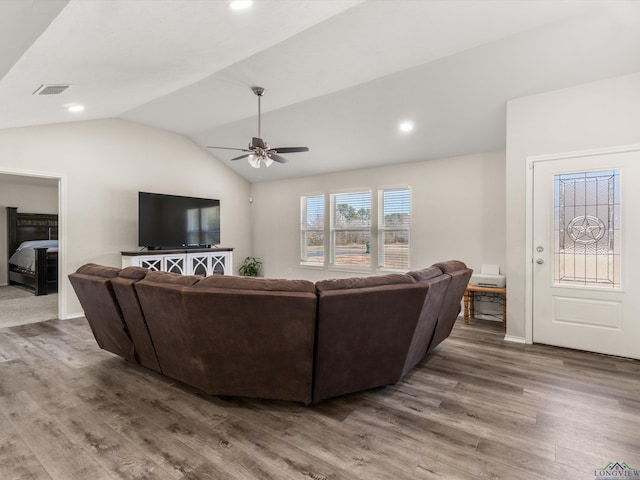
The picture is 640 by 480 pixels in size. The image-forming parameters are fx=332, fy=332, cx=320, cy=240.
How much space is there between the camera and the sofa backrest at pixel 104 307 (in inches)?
107

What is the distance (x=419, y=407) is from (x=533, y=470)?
0.73m

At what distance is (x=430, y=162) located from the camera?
5371mm

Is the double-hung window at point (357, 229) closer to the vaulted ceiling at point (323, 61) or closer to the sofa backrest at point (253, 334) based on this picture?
the vaulted ceiling at point (323, 61)

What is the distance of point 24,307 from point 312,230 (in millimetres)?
5002

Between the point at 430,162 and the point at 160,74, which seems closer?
the point at 160,74

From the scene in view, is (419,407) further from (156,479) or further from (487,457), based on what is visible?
(156,479)

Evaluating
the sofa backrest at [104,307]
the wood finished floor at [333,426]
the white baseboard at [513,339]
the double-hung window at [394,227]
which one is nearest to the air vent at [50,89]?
the sofa backrest at [104,307]

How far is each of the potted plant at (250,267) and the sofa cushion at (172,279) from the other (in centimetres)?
482

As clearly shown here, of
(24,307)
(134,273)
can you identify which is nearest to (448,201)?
(134,273)

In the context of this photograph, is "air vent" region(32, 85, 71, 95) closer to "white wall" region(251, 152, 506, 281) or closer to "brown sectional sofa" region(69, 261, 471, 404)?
"brown sectional sofa" region(69, 261, 471, 404)

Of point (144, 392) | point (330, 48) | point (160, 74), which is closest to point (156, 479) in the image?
point (144, 392)

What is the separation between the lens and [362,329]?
2.22m

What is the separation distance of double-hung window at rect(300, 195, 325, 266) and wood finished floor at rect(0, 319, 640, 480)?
13.1ft

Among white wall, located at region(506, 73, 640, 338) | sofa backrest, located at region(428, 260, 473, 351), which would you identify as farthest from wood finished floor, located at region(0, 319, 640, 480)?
white wall, located at region(506, 73, 640, 338)
